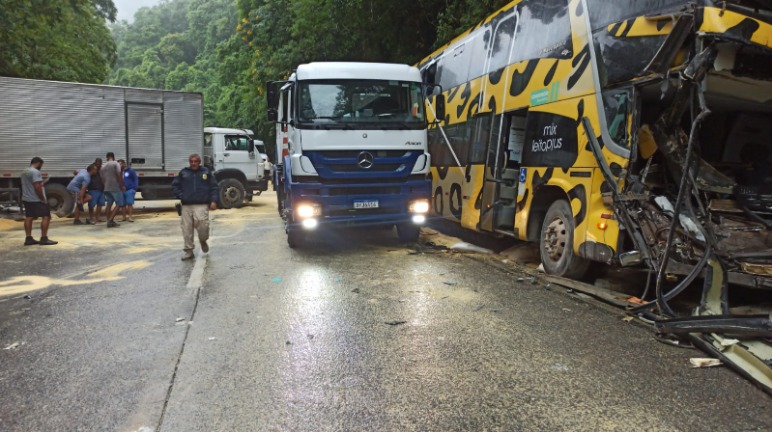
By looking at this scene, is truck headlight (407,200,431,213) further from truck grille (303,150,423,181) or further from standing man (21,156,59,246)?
standing man (21,156,59,246)

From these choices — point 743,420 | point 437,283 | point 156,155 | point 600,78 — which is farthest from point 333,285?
point 156,155

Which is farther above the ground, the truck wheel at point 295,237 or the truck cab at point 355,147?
the truck cab at point 355,147

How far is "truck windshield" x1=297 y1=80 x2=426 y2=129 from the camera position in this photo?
7.86 m

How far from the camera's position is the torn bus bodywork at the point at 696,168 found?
4180 millimetres

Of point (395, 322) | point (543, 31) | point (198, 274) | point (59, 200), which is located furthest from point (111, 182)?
point (543, 31)

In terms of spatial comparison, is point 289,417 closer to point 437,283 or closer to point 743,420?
point 743,420

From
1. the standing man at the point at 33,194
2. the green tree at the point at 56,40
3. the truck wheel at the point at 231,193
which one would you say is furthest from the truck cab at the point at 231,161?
the standing man at the point at 33,194

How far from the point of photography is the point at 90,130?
13883 mm

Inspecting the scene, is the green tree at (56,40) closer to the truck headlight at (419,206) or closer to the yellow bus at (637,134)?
the truck headlight at (419,206)

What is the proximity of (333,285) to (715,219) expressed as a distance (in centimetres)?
401

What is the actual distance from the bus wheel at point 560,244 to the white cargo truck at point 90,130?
1176cm

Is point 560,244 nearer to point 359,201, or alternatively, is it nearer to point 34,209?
point 359,201

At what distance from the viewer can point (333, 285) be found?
20.1 feet

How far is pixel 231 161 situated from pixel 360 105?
388 inches
